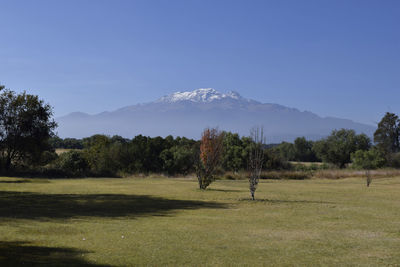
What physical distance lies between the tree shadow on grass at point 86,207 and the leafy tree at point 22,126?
93.2 ft

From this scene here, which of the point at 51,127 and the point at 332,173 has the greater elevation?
the point at 51,127

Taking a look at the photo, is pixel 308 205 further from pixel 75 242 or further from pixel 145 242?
pixel 75 242

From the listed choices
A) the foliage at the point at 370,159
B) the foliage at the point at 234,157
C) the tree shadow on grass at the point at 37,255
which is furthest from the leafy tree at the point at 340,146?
the tree shadow on grass at the point at 37,255

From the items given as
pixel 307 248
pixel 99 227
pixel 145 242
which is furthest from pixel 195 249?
pixel 99 227

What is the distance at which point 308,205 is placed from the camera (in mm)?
20797

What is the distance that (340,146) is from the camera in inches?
3450

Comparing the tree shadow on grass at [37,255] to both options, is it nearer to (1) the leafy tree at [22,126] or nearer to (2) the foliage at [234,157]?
(1) the leafy tree at [22,126]

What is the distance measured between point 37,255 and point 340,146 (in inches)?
3366

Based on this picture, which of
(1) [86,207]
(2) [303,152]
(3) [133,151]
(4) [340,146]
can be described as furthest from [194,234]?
(2) [303,152]

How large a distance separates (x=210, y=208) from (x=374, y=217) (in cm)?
719

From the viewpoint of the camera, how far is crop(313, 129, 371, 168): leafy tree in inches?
3457

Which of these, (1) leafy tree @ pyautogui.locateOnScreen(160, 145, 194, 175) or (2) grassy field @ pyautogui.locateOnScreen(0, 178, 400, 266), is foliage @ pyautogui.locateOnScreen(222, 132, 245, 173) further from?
(2) grassy field @ pyautogui.locateOnScreen(0, 178, 400, 266)

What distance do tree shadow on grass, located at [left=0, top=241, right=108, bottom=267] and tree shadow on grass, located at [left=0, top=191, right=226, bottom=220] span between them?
202 inches

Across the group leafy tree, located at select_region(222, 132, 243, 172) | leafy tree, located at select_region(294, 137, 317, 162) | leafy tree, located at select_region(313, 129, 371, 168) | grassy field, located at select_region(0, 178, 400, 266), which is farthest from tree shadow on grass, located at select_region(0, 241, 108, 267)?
leafy tree, located at select_region(294, 137, 317, 162)
